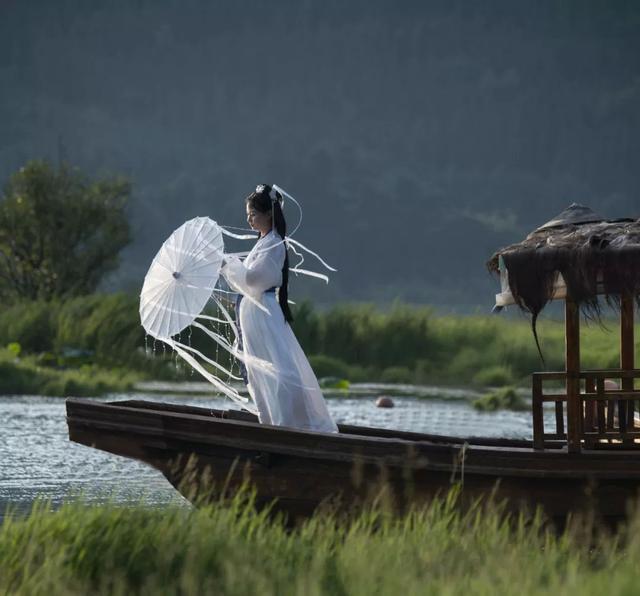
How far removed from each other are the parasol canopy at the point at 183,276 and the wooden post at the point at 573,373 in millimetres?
1989

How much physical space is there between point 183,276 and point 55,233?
67.7 ft

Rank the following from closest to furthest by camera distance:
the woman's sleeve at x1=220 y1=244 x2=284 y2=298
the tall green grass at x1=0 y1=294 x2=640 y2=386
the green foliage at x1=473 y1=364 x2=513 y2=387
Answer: the woman's sleeve at x1=220 y1=244 x2=284 y2=298
the tall green grass at x1=0 y1=294 x2=640 y2=386
the green foliage at x1=473 y1=364 x2=513 y2=387

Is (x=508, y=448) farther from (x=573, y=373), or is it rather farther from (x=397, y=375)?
(x=397, y=375)

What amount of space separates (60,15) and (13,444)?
402 feet

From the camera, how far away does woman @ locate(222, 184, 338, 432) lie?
7.53 metres

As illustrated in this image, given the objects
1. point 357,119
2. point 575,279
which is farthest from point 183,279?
point 357,119

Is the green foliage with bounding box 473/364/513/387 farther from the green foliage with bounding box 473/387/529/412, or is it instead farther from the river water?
the green foliage with bounding box 473/387/529/412

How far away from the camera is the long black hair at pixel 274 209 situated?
24.8 ft

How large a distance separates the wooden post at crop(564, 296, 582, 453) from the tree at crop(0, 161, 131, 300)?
20748mm

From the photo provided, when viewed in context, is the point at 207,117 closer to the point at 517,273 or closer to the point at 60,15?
the point at 60,15

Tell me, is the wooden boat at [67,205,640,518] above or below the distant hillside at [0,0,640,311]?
below

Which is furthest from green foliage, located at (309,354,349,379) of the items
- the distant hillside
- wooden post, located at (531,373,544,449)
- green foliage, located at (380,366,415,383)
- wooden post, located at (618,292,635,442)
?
the distant hillside

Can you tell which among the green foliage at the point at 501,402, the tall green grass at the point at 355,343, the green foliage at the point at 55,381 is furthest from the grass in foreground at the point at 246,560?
the tall green grass at the point at 355,343

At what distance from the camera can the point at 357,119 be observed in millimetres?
117938
